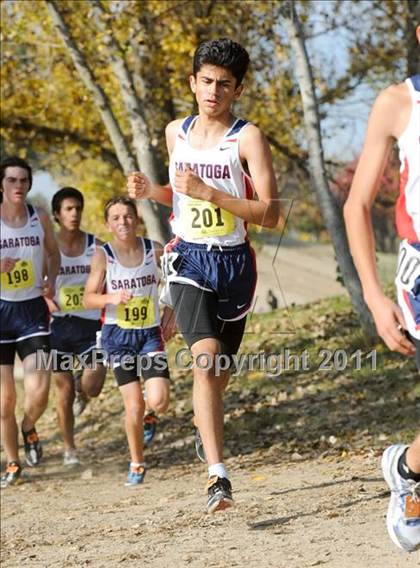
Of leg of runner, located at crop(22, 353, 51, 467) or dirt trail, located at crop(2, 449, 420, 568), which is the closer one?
dirt trail, located at crop(2, 449, 420, 568)

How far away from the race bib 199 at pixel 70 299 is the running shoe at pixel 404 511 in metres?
5.71

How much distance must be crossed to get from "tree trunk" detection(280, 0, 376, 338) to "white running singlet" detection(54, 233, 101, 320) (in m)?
2.80

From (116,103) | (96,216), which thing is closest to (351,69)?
(116,103)

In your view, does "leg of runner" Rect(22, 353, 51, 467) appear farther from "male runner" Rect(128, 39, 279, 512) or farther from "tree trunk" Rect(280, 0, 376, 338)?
"tree trunk" Rect(280, 0, 376, 338)

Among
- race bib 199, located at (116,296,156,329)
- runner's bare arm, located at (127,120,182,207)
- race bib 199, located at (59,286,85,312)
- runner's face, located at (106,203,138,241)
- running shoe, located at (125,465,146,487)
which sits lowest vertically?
running shoe, located at (125,465,146,487)

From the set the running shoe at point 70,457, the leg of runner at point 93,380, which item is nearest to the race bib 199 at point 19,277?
the leg of runner at point 93,380

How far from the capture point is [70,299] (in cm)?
999

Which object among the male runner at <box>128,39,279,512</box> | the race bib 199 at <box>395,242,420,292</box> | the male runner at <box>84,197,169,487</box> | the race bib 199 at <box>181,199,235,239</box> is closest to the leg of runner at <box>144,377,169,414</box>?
the male runner at <box>84,197,169,487</box>

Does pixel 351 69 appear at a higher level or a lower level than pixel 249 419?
higher

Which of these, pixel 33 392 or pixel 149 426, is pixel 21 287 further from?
pixel 149 426

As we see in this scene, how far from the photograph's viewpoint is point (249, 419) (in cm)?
1062

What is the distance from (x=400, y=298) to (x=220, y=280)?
7.31 feet

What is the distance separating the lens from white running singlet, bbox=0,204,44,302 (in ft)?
29.1

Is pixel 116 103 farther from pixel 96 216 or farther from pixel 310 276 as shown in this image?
pixel 310 276
